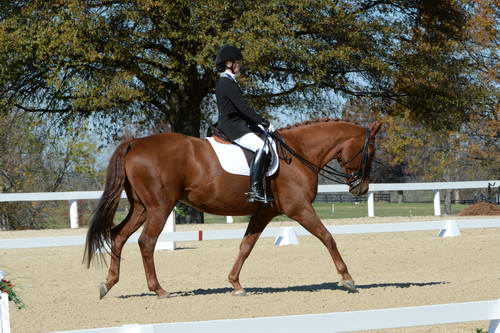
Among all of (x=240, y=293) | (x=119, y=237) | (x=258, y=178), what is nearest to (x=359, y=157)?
(x=258, y=178)

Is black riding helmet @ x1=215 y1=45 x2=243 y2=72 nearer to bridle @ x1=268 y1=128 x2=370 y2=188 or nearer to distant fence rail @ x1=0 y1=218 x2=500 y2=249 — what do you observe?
bridle @ x1=268 y1=128 x2=370 y2=188

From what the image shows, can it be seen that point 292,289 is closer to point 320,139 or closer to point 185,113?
point 320,139

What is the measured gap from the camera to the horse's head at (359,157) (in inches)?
366

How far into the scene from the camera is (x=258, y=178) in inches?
336

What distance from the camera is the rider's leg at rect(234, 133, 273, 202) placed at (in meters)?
8.53

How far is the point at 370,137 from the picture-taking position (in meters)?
9.38

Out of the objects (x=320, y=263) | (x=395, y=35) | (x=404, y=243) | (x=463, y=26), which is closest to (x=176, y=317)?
(x=320, y=263)

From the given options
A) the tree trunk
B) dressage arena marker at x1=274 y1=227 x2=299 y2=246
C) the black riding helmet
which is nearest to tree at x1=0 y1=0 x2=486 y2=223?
the tree trunk

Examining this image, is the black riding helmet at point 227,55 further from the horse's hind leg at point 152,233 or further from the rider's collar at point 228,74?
the horse's hind leg at point 152,233

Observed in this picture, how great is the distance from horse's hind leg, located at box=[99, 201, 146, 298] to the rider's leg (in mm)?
1338

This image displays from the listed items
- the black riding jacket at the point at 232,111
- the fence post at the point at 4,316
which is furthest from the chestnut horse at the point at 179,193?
the fence post at the point at 4,316

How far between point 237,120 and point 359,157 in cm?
167

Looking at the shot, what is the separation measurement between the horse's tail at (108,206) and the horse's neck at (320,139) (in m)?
2.00

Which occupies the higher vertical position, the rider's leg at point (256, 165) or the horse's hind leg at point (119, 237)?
the rider's leg at point (256, 165)
